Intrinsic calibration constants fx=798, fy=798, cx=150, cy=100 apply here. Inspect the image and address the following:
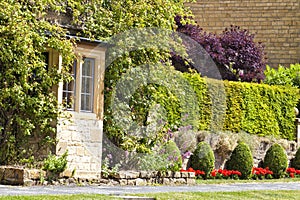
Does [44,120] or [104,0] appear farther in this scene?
[104,0]

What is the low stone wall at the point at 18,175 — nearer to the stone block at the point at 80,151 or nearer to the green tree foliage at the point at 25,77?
the green tree foliage at the point at 25,77

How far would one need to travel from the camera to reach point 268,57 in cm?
3184

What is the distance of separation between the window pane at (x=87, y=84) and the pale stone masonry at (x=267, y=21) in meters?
15.8

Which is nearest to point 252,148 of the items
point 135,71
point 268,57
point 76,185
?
point 135,71

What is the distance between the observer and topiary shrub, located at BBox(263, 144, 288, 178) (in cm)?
2200

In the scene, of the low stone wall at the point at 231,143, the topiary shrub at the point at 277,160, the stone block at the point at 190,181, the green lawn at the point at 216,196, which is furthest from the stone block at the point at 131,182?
the topiary shrub at the point at 277,160

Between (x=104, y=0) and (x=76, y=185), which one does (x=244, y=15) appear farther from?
(x=76, y=185)

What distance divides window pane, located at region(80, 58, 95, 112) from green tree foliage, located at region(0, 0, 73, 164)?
0.85 metres

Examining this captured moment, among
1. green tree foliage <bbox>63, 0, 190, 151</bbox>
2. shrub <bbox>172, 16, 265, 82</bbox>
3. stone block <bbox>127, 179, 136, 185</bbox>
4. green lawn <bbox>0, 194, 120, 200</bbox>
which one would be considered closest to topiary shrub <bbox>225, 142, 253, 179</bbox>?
green tree foliage <bbox>63, 0, 190, 151</bbox>

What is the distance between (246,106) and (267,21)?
10010 millimetres

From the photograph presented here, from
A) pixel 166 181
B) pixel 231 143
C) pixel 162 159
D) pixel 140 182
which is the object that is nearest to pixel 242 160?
pixel 231 143

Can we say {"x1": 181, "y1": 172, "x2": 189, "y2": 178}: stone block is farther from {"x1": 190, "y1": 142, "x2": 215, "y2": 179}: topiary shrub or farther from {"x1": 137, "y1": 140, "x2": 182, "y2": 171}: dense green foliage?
{"x1": 190, "y1": 142, "x2": 215, "y2": 179}: topiary shrub

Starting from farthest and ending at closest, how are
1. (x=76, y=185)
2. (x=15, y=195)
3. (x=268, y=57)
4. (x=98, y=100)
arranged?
1. (x=268, y=57)
2. (x=98, y=100)
3. (x=76, y=185)
4. (x=15, y=195)

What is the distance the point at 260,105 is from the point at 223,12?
1002 centimetres
